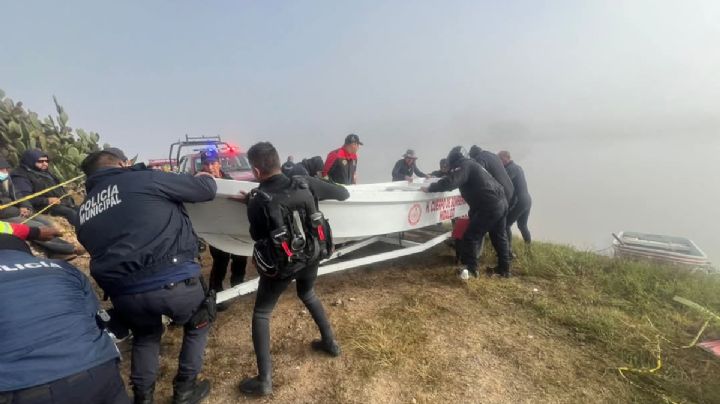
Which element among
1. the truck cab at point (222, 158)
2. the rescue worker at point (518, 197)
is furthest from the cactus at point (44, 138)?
the rescue worker at point (518, 197)

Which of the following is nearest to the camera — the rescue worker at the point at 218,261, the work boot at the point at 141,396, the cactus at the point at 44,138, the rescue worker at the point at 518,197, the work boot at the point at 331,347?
the work boot at the point at 141,396

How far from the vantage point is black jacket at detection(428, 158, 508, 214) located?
3845 mm

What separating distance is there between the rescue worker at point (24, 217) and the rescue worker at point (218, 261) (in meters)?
1.43

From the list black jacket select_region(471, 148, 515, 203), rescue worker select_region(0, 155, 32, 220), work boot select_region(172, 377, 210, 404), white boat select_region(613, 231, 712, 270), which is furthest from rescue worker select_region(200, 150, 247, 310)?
white boat select_region(613, 231, 712, 270)

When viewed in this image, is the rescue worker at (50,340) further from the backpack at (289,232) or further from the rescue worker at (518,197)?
the rescue worker at (518,197)

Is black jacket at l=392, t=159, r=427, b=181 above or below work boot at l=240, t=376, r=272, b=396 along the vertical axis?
above

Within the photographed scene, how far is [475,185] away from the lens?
392 centimetres

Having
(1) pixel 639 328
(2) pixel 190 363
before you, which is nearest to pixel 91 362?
(2) pixel 190 363

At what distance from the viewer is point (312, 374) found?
7.61 ft

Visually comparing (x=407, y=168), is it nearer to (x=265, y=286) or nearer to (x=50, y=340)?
(x=265, y=286)

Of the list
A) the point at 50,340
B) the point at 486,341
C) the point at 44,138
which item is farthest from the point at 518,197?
the point at 44,138

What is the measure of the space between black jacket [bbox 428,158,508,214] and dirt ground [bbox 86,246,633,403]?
97 centimetres

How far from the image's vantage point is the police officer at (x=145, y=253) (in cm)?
168

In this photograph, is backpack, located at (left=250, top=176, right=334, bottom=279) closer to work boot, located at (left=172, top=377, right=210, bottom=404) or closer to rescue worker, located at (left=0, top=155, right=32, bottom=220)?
work boot, located at (left=172, top=377, right=210, bottom=404)
